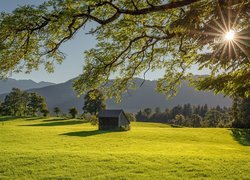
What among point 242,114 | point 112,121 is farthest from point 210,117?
point 112,121

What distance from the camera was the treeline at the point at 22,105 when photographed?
12525 centimetres

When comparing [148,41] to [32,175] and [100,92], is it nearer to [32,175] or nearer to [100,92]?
[100,92]

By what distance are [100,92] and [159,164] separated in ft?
36.0

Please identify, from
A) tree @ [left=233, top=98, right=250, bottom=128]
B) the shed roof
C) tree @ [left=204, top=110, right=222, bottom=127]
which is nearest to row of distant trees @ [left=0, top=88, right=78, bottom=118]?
the shed roof

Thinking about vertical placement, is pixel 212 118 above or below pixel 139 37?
→ below

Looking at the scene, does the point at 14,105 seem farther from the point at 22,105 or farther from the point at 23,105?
the point at 23,105

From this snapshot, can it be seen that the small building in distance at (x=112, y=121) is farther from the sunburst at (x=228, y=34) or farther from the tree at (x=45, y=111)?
the sunburst at (x=228, y=34)

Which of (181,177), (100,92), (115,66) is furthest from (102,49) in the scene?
(181,177)

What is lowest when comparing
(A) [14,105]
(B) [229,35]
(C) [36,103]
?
(A) [14,105]

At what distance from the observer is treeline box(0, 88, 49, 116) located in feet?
411

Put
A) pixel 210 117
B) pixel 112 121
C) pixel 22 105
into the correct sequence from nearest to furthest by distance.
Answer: pixel 112 121, pixel 22 105, pixel 210 117

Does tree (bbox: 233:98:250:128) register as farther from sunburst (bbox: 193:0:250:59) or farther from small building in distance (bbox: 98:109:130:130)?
sunburst (bbox: 193:0:250:59)

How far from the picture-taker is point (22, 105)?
431 ft

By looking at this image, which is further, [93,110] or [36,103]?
[36,103]
